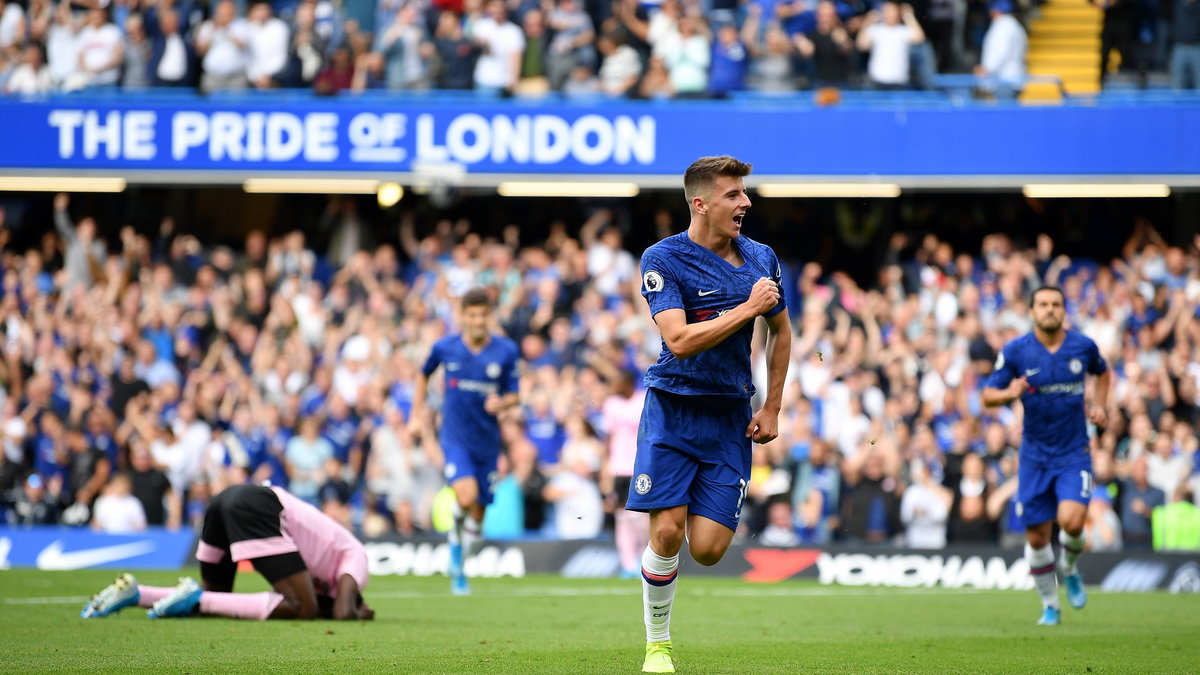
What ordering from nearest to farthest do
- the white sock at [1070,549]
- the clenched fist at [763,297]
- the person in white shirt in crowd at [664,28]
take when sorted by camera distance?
the clenched fist at [763,297] → the white sock at [1070,549] → the person in white shirt in crowd at [664,28]

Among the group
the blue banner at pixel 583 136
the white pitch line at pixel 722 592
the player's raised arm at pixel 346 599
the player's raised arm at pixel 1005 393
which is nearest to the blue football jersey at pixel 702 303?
the player's raised arm at pixel 346 599

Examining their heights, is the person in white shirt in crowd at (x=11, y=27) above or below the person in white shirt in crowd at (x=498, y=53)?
above

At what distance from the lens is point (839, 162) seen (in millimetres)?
22406

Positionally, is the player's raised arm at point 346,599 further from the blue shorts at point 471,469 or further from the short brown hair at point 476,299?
the short brown hair at point 476,299

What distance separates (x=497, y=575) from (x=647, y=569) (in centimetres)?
1053

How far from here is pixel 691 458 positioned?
8086 mm

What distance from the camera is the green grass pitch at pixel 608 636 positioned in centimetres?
862

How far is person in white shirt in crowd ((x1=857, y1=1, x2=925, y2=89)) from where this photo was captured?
2247 cm

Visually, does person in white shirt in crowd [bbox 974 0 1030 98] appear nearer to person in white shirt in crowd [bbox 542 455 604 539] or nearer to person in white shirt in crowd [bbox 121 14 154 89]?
person in white shirt in crowd [bbox 542 455 604 539]

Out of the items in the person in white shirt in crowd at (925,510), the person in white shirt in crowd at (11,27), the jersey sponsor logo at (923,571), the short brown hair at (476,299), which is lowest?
the jersey sponsor logo at (923,571)

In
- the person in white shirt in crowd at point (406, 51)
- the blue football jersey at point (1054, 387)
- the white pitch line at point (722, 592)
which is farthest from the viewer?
the person in white shirt in crowd at point (406, 51)

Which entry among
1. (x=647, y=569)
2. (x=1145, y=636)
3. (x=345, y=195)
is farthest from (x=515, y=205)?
(x=647, y=569)

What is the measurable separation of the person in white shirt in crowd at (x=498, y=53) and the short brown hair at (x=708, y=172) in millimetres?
15365

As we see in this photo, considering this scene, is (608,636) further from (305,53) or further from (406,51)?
(305,53)
